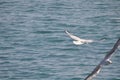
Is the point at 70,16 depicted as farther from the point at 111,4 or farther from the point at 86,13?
the point at 111,4

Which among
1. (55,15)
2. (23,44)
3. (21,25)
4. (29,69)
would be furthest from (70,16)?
(29,69)

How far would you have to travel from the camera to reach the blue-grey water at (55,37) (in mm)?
15438

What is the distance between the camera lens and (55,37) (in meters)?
19.2

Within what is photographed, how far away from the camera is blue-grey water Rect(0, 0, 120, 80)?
1544cm

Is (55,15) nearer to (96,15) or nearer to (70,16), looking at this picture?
(70,16)

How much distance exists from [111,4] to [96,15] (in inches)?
112

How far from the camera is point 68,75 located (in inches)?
591

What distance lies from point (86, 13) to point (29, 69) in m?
8.27

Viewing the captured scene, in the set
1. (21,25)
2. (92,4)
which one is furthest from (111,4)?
(21,25)

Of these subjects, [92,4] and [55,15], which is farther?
[92,4]

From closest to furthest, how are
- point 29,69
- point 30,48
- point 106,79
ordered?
point 106,79 → point 29,69 → point 30,48

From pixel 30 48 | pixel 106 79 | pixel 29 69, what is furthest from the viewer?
pixel 30 48

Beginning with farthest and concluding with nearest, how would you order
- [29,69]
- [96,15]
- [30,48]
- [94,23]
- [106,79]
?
[96,15] → [94,23] → [30,48] → [29,69] → [106,79]

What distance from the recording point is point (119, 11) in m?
23.5
